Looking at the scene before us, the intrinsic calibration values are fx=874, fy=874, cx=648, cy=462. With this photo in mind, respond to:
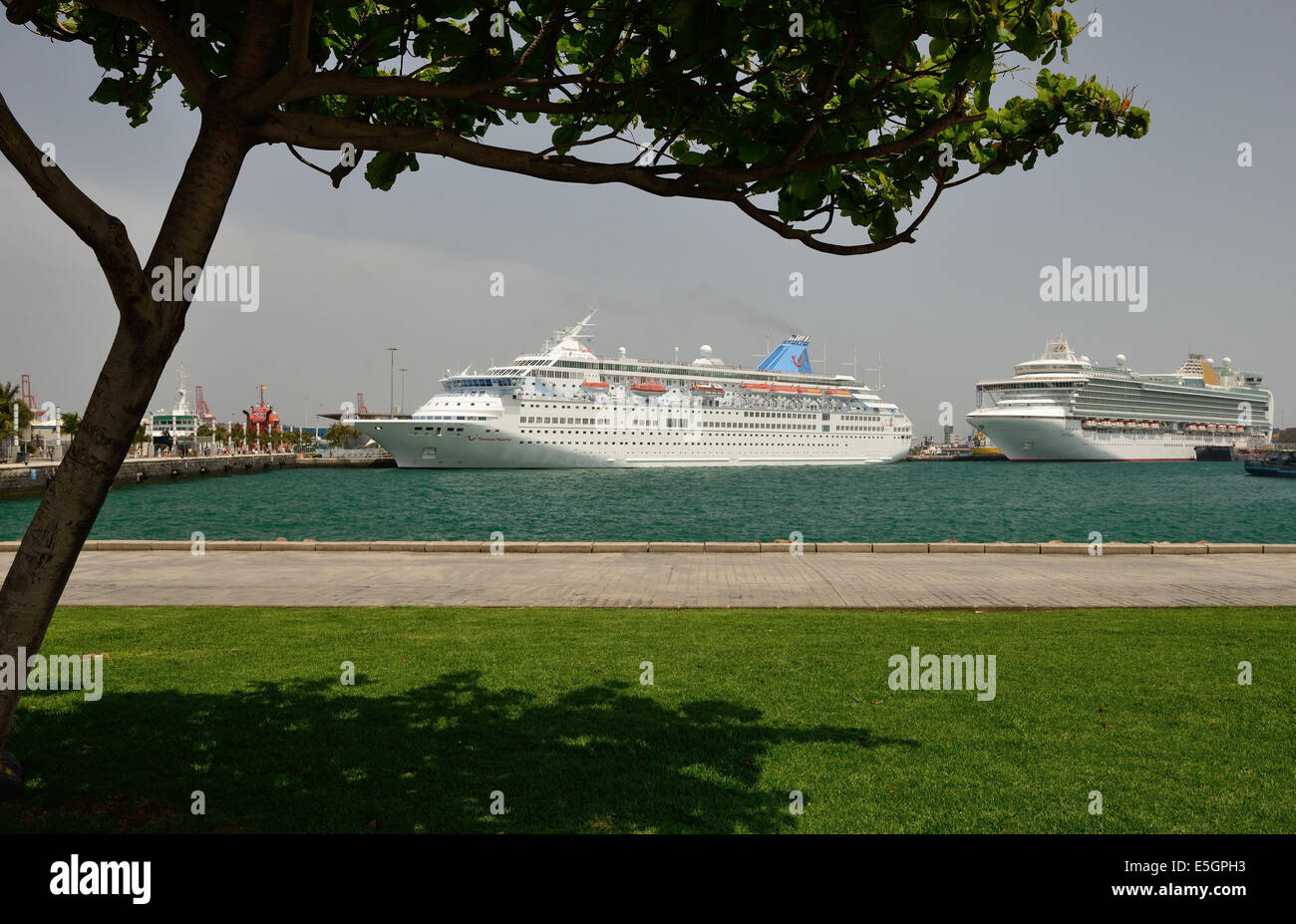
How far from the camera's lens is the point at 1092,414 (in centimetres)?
10300

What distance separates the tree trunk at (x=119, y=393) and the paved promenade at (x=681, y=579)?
6829 millimetres

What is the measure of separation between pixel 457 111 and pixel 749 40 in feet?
6.65

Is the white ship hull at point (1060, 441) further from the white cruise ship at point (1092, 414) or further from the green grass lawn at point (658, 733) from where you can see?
the green grass lawn at point (658, 733)

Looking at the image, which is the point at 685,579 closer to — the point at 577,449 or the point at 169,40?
the point at 169,40

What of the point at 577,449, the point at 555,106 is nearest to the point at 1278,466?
the point at 577,449

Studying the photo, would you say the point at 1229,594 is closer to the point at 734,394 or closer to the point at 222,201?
the point at 222,201

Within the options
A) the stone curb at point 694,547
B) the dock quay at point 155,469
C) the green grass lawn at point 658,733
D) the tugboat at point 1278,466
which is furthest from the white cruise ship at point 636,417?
the green grass lawn at point 658,733

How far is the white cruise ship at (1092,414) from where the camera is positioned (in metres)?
102

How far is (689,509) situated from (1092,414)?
83.2m

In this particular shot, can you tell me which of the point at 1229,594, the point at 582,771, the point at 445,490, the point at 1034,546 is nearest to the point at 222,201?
the point at 582,771

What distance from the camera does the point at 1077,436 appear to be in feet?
334

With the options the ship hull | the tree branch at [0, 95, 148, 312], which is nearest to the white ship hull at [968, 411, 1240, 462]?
the ship hull

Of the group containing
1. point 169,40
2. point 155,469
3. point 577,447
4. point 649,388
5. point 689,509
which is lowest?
point 689,509

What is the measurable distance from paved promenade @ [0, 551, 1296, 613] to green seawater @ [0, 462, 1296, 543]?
10701 mm
